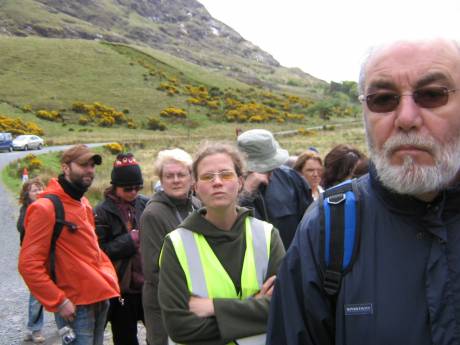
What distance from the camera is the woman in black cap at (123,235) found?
12.9ft

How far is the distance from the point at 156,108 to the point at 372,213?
172 ft

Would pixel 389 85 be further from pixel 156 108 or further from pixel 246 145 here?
pixel 156 108

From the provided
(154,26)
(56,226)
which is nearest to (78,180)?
(56,226)

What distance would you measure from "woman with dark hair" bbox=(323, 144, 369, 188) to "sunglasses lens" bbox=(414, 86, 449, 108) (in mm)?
2460

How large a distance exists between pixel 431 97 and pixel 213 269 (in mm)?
1383

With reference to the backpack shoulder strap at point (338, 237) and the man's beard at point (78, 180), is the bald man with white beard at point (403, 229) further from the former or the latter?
the man's beard at point (78, 180)

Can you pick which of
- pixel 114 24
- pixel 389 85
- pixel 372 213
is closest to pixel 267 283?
pixel 372 213

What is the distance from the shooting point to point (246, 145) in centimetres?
351

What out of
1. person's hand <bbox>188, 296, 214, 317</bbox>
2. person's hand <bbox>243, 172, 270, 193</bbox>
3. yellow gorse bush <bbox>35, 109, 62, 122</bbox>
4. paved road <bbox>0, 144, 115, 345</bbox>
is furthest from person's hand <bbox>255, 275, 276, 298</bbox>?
yellow gorse bush <bbox>35, 109, 62, 122</bbox>

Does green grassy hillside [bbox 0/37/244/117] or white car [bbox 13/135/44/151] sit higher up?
green grassy hillside [bbox 0/37/244/117]

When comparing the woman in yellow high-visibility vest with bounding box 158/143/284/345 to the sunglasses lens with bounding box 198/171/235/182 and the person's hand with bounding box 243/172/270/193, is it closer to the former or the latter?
the sunglasses lens with bounding box 198/171/235/182

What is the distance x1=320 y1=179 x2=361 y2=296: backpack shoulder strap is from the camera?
144 cm

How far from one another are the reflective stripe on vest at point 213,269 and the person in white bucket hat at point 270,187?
3.00ft

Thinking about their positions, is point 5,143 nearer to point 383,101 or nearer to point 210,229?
point 210,229
